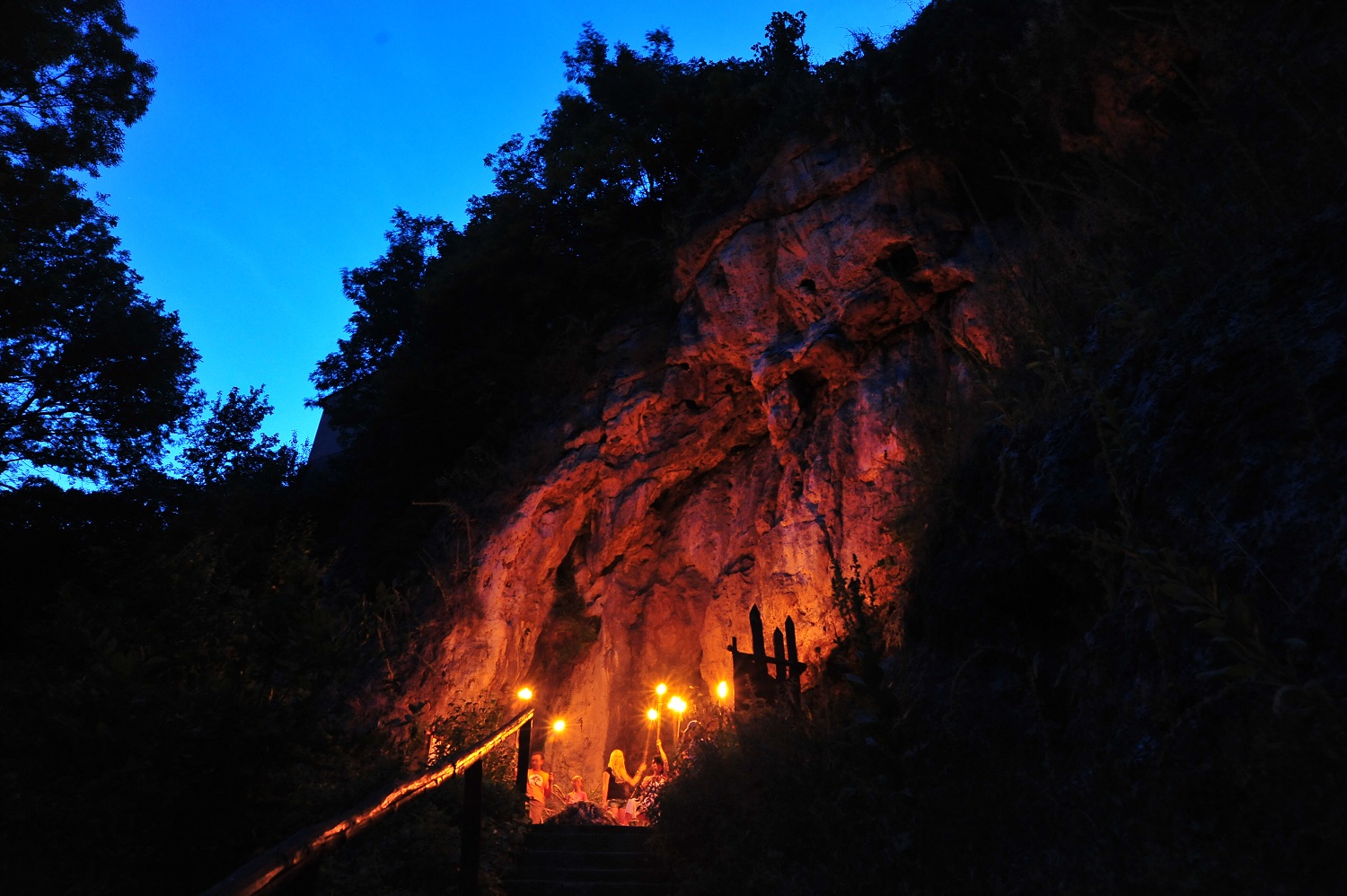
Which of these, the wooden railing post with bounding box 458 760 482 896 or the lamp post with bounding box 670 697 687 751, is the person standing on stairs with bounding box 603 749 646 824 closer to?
the lamp post with bounding box 670 697 687 751

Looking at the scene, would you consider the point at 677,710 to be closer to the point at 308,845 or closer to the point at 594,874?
the point at 594,874

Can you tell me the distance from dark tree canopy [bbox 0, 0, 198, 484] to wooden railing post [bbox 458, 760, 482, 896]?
9.92 m

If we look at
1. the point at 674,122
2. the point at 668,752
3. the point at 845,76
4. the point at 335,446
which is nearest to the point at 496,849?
the point at 668,752

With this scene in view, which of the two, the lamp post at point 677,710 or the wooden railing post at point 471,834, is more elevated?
the lamp post at point 677,710

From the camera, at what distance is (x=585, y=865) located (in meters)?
5.58

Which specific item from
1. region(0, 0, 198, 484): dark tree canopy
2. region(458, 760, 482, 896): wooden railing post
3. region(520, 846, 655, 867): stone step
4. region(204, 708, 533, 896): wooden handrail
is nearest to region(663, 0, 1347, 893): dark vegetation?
region(520, 846, 655, 867): stone step

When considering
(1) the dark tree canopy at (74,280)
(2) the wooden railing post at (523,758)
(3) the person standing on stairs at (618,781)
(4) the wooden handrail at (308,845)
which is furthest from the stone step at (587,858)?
(1) the dark tree canopy at (74,280)

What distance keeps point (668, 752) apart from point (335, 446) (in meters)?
18.2

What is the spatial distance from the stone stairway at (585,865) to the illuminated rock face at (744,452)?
3301 millimetres

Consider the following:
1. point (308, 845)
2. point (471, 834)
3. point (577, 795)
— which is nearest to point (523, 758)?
point (471, 834)

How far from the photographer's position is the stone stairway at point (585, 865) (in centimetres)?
493

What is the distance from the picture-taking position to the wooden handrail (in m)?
2.04

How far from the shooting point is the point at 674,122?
47.5 feet

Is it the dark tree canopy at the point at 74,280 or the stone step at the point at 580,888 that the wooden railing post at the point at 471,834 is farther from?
the dark tree canopy at the point at 74,280
